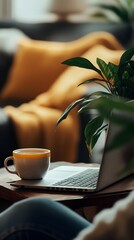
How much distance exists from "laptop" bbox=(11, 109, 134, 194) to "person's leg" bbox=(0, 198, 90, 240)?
14.6 inches

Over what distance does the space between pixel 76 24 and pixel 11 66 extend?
509mm

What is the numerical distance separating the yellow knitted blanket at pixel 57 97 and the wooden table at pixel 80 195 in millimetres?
1363

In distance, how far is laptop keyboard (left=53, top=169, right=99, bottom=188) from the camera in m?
1.53

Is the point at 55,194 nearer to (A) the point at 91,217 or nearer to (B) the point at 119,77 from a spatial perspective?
(A) the point at 91,217

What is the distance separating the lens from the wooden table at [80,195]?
1436 millimetres

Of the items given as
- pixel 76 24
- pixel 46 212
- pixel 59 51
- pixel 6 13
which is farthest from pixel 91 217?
pixel 6 13

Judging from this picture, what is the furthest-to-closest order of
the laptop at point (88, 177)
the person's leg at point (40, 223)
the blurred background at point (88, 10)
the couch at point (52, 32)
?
the blurred background at point (88, 10)
the couch at point (52, 32)
the laptop at point (88, 177)
the person's leg at point (40, 223)

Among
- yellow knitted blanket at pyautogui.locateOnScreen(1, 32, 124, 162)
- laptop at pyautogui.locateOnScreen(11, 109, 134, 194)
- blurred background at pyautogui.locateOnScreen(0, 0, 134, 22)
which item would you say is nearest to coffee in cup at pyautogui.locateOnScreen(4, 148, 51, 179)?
laptop at pyautogui.locateOnScreen(11, 109, 134, 194)

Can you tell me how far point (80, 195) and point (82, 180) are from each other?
0.12 metres

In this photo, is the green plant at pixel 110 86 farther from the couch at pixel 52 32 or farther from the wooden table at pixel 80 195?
the couch at pixel 52 32

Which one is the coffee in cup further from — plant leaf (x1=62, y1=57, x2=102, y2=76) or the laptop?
plant leaf (x1=62, y1=57, x2=102, y2=76)

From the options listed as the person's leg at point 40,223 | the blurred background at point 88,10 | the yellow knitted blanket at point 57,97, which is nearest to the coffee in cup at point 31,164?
the person's leg at point 40,223

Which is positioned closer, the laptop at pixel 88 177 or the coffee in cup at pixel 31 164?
the laptop at pixel 88 177

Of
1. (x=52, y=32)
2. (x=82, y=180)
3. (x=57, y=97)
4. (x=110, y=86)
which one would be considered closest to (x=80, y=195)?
(x=82, y=180)
